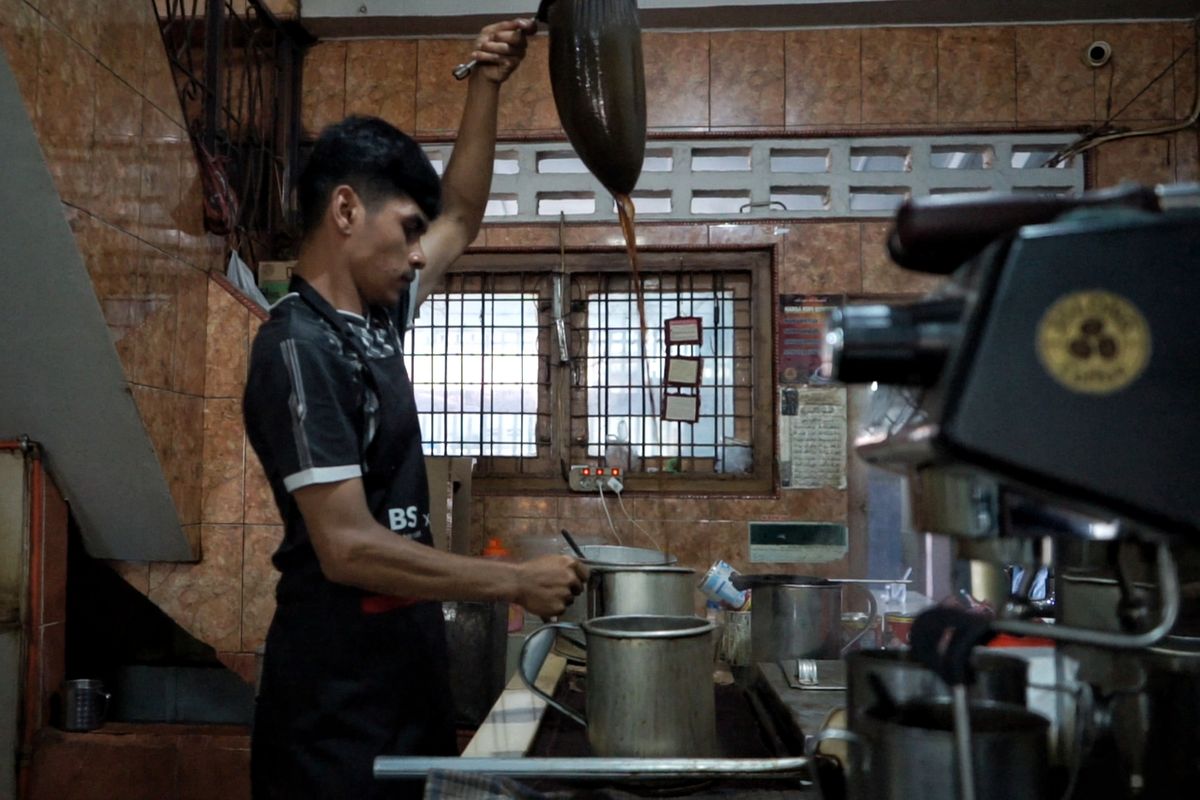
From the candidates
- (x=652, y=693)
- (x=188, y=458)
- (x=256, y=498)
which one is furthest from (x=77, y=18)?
(x=652, y=693)

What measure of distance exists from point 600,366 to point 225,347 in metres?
1.50

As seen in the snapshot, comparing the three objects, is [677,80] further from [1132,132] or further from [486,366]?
[1132,132]

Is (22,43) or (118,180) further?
(118,180)

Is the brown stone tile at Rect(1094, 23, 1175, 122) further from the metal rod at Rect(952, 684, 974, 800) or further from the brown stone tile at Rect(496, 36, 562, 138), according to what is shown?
the metal rod at Rect(952, 684, 974, 800)

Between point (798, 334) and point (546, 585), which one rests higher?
point (798, 334)

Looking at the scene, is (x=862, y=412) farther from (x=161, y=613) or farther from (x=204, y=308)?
A: (x=161, y=613)

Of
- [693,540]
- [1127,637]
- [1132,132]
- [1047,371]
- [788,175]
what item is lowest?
[693,540]

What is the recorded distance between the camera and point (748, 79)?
3.73 m

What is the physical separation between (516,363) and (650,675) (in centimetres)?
304

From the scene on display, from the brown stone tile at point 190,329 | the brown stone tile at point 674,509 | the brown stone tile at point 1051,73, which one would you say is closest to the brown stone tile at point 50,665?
the brown stone tile at point 190,329

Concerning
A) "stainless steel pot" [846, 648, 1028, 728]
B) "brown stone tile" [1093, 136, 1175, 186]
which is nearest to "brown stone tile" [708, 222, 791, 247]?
"brown stone tile" [1093, 136, 1175, 186]

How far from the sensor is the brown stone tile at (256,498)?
300 centimetres

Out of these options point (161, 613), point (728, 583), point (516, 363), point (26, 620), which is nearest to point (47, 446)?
point (26, 620)

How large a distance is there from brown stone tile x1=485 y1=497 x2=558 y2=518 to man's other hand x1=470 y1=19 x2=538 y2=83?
2286mm
